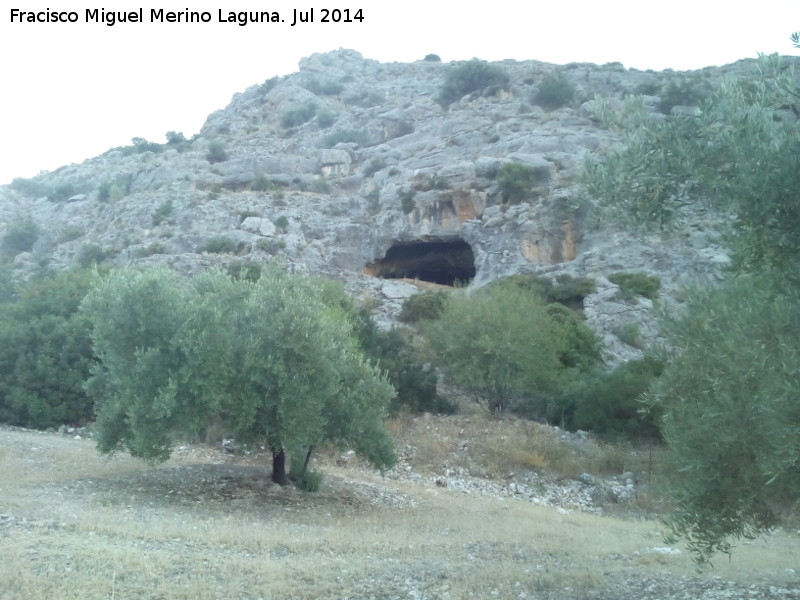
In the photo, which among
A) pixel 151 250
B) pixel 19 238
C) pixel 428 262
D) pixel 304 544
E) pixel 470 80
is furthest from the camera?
pixel 470 80

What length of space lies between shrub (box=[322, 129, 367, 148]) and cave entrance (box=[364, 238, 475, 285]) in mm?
19238

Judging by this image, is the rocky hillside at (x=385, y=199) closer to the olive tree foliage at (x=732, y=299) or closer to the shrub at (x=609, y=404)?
the shrub at (x=609, y=404)

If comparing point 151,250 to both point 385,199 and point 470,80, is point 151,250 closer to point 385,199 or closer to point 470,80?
point 385,199

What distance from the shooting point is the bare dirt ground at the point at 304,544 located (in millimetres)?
8188

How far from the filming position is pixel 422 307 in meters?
38.0

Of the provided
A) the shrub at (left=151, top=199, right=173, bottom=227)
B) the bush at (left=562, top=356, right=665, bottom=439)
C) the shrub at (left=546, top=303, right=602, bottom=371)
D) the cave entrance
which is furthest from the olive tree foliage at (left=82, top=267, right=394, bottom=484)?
the shrub at (left=151, top=199, right=173, bottom=227)

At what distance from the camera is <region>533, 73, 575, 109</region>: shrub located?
63562 millimetres

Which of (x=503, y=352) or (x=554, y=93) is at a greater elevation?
(x=554, y=93)

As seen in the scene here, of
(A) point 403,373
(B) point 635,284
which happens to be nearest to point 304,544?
(A) point 403,373

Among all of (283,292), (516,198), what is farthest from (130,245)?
(283,292)

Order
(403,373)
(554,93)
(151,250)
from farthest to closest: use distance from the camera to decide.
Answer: (554,93) → (151,250) → (403,373)

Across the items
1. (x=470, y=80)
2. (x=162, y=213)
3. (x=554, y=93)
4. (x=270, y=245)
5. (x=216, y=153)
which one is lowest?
(x=270, y=245)

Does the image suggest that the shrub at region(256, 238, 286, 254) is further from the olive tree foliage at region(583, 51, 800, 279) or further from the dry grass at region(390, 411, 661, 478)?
the olive tree foliage at region(583, 51, 800, 279)

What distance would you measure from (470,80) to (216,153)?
25.2 meters
